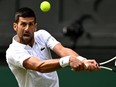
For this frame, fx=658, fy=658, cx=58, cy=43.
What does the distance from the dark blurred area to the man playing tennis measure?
10.6 feet

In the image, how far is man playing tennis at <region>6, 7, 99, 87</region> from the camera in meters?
6.86

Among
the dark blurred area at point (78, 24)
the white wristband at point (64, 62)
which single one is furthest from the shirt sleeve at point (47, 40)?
the dark blurred area at point (78, 24)

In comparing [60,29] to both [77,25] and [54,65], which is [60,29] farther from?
[54,65]

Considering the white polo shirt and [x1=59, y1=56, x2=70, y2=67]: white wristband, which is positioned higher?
[x1=59, y1=56, x2=70, y2=67]: white wristband

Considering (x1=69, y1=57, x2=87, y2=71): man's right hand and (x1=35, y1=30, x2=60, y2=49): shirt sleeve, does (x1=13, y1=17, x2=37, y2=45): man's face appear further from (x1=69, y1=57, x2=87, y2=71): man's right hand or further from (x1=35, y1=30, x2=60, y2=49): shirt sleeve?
(x1=69, y1=57, x2=87, y2=71): man's right hand

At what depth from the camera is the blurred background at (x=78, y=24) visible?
426 inches

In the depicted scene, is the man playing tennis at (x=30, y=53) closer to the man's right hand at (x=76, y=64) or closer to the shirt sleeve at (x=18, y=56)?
the shirt sleeve at (x=18, y=56)

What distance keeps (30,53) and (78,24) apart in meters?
3.76

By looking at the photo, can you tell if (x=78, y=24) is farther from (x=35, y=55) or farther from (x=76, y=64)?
(x=76, y=64)

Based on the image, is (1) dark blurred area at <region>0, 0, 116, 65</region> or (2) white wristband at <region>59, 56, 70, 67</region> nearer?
(2) white wristband at <region>59, 56, 70, 67</region>

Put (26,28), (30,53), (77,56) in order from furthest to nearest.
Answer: (30,53), (26,28), (77,56)

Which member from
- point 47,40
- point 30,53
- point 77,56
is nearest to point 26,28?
point 30,53

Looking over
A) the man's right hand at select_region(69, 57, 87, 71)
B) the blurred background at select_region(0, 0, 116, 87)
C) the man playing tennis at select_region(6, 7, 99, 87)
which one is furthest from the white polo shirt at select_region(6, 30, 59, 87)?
the blurred background at select_region(0, 0, 116, 87)

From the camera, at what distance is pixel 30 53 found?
726 cm
